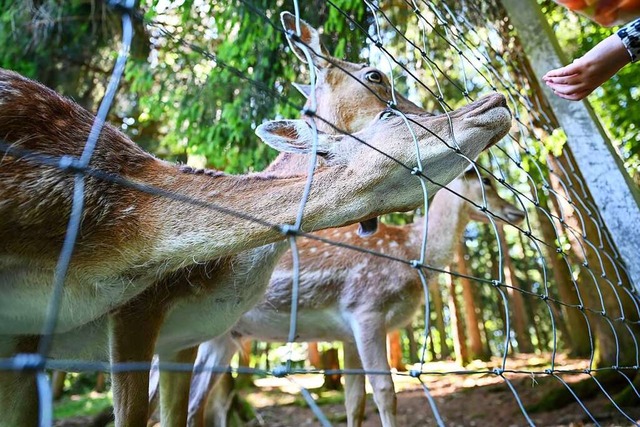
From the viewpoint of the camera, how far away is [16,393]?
3.01 metres

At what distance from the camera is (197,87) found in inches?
277

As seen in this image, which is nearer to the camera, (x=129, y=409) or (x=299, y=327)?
(x=129, y=409)

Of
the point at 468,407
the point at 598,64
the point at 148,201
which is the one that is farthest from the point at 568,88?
the point at 468,407

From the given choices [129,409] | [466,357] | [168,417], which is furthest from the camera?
[466,357]

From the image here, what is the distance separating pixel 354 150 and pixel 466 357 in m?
10.5

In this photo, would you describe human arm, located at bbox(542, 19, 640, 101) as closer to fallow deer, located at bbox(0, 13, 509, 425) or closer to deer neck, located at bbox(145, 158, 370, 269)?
fallow deer, located at bbox(0, 13, 509, 425)

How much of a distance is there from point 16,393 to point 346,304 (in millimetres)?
2511

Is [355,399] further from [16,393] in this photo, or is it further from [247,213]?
[247,213]

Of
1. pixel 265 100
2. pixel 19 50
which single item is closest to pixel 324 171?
pixel 265 100

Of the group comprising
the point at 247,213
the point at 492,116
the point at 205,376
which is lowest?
the point at 205,376

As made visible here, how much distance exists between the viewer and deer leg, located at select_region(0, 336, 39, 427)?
2960 millimetres

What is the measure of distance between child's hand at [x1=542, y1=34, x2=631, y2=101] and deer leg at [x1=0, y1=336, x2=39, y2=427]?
2.62 meters

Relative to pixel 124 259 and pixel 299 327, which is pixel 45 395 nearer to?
pixel 124 259

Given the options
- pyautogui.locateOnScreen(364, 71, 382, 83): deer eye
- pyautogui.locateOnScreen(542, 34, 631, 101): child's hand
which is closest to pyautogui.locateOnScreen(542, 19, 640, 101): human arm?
pyautogui.locateOnScreen(542, 34, 631, 101): child's hand
